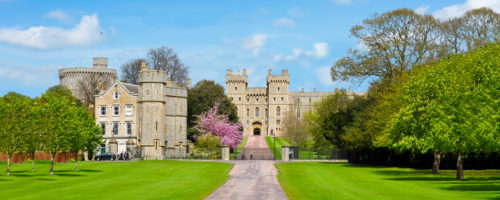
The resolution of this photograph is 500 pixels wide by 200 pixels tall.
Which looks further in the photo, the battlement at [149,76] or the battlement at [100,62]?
the battlement at [100,62]

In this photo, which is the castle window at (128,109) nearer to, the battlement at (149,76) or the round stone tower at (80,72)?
the battlement at (149,76)

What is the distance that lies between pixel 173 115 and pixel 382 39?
104 feet

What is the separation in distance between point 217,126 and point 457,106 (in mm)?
56508

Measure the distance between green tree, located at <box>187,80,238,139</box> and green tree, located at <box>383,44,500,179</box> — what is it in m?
55.8

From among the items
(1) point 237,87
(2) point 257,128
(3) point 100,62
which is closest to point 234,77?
(1) point 237,87

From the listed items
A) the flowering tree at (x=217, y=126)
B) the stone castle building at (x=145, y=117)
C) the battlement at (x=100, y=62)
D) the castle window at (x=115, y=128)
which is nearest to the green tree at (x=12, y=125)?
the stone castle building at (x=145, y=117)

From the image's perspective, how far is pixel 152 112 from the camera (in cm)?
7625

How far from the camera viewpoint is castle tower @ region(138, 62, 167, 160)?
75688mm

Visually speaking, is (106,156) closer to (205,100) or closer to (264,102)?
(205,100)

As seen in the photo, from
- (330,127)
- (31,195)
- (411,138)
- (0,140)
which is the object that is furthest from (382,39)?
(31,195)

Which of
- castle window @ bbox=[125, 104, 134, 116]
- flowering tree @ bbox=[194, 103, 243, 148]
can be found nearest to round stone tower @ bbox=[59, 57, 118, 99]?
flowering tree @ bbox=[194, 103, 243, 148]

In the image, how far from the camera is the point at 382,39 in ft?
193

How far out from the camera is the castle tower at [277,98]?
6836 inches

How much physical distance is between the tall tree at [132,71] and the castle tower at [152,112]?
85.4 feet
